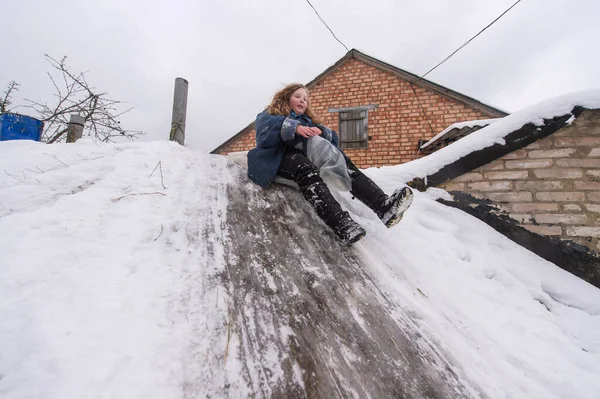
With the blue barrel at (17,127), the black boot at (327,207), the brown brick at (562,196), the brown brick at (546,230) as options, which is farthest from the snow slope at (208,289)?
the blue barrel at (17,127)

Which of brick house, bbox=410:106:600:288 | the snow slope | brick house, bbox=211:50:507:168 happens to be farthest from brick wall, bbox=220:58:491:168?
the snow slope

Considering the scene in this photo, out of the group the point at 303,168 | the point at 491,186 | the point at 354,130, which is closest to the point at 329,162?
the point at 303,168

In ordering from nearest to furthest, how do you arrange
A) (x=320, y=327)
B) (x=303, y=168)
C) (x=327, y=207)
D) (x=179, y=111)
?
(x=320, y=327)
(x=327, y=207)
(x=303, y=168)
(x=179, y=111)

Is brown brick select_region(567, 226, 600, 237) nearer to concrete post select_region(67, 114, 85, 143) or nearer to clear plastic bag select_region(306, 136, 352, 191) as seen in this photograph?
clear plastic bag select_region(306, 136, 352, 191)

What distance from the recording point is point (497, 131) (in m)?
2.44

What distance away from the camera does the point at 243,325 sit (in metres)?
1.09

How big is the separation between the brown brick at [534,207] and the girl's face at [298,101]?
6.52ft

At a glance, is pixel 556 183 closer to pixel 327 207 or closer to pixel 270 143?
pixel 327 207

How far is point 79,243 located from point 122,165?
3.54 ft

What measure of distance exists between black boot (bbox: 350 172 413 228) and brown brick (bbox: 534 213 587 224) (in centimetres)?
128

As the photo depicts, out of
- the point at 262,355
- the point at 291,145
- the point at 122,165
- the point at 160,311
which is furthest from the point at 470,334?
the point at 122,165

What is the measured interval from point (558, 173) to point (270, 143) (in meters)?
2.38

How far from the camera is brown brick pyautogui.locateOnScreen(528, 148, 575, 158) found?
2.30 meters

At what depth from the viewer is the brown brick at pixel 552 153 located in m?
2.30
